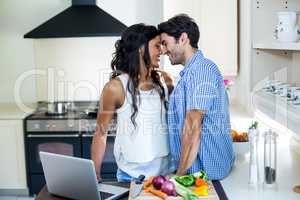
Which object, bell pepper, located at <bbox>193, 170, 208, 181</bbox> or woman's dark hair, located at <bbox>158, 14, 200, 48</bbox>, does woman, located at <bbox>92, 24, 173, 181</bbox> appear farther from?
bell pepper, located at <bbox>193, 170, 208, 181</bbox>

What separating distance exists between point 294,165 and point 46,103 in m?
2.74

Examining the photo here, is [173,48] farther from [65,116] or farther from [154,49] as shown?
[65,116]

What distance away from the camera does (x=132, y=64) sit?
5.95 ft

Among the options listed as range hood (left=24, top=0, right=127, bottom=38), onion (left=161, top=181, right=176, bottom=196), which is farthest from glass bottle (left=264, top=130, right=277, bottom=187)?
range hood (left=24, top=0, right=127, bottom=38)

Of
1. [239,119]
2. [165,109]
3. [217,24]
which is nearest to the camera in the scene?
[165,109]

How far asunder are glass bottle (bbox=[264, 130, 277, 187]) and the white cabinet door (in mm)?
2479

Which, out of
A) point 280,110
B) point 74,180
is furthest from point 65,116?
point 280,110

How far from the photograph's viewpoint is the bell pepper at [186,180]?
4.90ft

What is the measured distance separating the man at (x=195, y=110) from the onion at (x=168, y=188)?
17 cm

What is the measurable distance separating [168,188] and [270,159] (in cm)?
51

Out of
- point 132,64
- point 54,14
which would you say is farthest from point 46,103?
point 132,64

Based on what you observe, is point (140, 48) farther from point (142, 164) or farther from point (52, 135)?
point (52, 135)

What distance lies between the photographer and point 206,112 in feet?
5.22

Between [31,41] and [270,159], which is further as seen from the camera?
[31,41]
